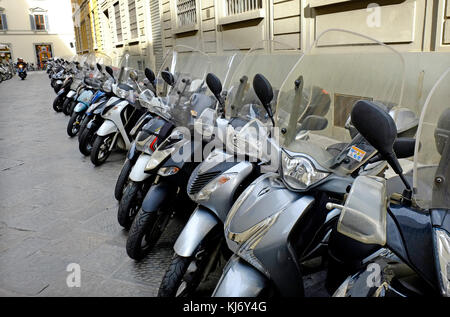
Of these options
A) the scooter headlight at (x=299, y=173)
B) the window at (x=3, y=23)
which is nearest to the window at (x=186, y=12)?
the scooter headlight at (x=299, y=173)

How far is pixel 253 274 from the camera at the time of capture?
4.88 ft

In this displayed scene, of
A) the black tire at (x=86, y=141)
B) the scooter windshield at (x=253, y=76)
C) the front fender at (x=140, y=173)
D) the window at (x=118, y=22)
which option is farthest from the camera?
the window at (x=118, y=22)

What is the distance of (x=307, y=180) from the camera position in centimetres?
140

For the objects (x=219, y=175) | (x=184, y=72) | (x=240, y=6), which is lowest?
(x=219, y=175)

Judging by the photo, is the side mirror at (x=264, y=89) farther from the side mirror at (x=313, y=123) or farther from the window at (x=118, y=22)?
the window at (x=118, y=22)

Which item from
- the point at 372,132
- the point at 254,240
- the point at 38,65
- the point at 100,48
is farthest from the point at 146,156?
the point at 38,65

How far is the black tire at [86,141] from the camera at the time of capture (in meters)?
5.06

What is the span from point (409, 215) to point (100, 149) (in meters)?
4.19

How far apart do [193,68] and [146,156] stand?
86cm

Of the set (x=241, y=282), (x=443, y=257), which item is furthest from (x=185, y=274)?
(x=443, y=257)

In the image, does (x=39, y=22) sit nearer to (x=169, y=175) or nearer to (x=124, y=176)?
(x=124, y=176)

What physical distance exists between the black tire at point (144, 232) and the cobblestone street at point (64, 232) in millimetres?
75

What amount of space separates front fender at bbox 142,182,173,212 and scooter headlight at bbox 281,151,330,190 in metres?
1.16

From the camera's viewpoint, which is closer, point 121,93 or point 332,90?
point 332,90
